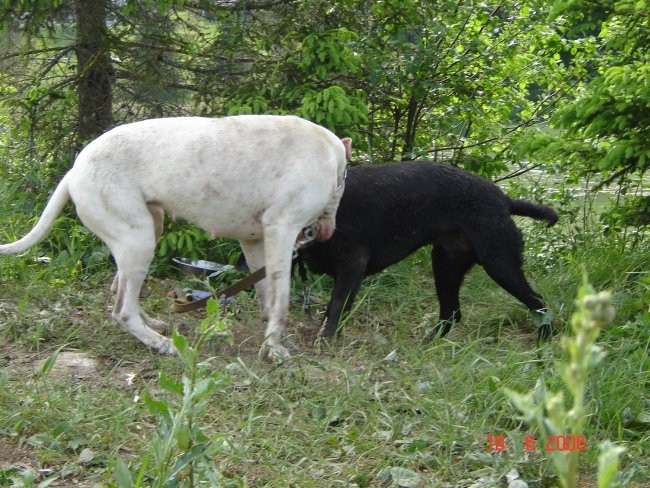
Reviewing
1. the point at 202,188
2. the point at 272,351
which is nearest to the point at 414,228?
the point at 272,351

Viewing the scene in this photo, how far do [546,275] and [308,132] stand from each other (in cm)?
251

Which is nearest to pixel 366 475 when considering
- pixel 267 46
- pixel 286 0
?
pixel 267 46

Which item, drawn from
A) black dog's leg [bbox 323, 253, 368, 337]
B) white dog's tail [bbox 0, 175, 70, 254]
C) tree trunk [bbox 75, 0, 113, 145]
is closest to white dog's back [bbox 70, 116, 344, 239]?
→ white dog's tail [bbox 0, 175, 70, 254]

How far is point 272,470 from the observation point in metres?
3.47

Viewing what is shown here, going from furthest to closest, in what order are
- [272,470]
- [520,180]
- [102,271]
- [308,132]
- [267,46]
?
[520,180] → [267,46] → [102,271] → [308,132] → [272,470]

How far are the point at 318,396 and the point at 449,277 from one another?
67.1 inches

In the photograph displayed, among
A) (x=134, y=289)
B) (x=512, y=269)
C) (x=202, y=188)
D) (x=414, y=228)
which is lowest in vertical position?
(x=134, y=289)

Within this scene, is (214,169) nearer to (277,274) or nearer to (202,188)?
(202,188)

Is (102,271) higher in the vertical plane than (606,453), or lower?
lower

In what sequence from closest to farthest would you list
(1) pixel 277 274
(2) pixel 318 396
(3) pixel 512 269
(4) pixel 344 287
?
(2) pixel 318 396 < (1) pixel 277 274 < (4) pixel 344 287 < (3) pixel 512 269

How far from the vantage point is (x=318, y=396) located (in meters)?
4.22

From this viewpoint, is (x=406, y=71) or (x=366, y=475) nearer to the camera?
(x=366, y=475)

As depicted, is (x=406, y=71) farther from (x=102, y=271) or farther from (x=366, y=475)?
(x=366, y=475)

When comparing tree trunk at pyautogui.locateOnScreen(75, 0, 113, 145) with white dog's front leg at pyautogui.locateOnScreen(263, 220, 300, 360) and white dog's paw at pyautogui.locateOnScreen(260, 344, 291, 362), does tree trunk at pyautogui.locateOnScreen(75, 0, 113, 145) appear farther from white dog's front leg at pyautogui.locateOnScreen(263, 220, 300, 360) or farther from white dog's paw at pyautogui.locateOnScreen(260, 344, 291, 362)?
white dog's paw at pyautogui.locateOnScreen(260, 344, 291, 362)
